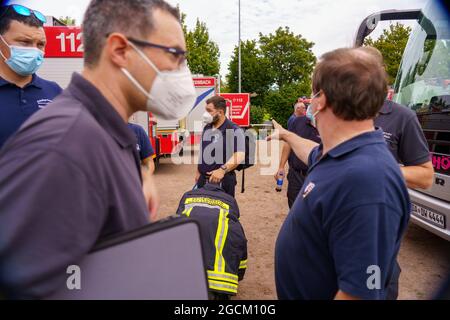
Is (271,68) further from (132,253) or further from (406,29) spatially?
(132,253)

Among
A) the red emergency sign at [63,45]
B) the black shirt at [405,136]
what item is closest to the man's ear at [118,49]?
the black shirt at [405,136]

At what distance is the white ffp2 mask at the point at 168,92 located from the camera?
47.9 inches

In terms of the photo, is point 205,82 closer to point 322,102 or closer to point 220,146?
point 220,146

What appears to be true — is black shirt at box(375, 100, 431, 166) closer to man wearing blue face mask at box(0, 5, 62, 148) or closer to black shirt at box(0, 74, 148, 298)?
black shirt at box(0, 74, 148, 298)

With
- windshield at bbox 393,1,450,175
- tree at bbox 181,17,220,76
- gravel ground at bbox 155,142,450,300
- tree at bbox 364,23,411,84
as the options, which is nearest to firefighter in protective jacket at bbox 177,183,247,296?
gravel ground at bbox 155,142,450,300

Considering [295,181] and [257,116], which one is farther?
[257,116]

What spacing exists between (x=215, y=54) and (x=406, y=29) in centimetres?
1544

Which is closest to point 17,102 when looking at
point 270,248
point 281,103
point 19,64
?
point 19,64

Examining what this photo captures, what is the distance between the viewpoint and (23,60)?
238cm

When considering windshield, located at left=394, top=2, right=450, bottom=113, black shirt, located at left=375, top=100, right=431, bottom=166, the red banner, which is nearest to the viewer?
black shirt, located at left=375, top=100, right=431, bottom=166

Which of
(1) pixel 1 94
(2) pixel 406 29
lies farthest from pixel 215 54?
(1) pixel 1 94

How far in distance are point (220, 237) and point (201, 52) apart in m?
26.7

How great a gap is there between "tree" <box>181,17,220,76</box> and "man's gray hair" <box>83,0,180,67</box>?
88.3ft

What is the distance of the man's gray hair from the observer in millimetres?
1138
